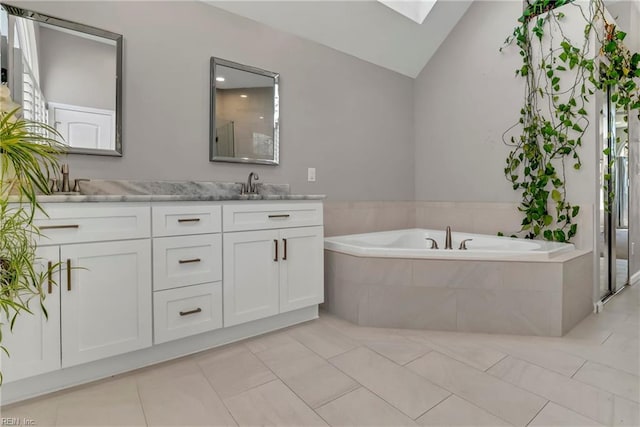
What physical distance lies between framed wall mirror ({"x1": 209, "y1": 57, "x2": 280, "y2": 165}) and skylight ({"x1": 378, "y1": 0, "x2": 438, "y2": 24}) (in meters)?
1.23

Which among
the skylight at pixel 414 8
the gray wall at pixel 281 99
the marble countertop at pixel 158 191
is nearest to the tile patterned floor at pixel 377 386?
the marble countertop at pixel 158 191

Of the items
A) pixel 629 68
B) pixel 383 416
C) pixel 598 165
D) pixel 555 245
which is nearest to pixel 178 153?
pixel 383 416

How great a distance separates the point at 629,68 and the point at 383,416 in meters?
3.24

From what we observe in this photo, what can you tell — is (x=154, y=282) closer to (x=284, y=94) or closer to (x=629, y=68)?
(x=284, y=94)

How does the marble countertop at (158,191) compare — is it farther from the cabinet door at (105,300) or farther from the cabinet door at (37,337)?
the cabinet door at (37,337)

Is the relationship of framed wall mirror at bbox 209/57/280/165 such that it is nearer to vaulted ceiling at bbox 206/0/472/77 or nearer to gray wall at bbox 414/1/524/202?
vaulted ceiling at bbox 206/0/472/77

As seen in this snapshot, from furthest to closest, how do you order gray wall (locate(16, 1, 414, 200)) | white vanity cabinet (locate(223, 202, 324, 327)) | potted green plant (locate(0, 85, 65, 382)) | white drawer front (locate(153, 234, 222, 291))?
gray wall (locate(16, 1, 414, 200)) < white vanity cabinet (locate(223, 202, 324, 327)) < white drawer front (locate(153, 234, 222, 291)) < potted green plant (locate(0, 85, 65, 382))

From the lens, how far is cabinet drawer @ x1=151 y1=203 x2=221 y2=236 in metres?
1.64

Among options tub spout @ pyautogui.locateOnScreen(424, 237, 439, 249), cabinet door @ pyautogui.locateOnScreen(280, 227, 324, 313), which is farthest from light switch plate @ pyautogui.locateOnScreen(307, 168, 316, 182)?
tub spout @ pyautogui.locateOnScreen(424, 237, 439, 249)

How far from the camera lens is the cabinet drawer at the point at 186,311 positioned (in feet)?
5.39

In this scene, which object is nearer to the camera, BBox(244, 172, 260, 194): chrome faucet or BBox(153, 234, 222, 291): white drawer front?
BBox(153, 234, 222, 291): white drawer front

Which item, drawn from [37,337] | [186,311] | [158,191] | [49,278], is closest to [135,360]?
[186,311]

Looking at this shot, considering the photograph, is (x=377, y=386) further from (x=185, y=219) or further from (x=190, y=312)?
(x=185, y=219)

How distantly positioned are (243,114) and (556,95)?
241 cm
